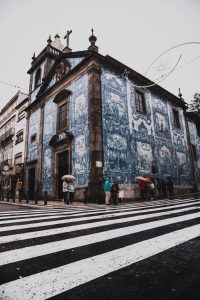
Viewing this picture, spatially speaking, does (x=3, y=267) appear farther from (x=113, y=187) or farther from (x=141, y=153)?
(x=141, y=153)

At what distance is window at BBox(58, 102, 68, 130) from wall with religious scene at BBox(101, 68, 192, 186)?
3.51m

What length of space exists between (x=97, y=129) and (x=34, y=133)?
8646mm

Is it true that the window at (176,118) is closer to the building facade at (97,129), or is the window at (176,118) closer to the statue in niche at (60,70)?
the building facade at (97,129)

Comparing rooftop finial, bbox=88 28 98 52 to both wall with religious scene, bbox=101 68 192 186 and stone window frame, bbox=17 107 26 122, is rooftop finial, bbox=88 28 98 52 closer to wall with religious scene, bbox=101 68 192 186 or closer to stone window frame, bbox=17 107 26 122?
wall with religious scene, bbox=101 68 192 186

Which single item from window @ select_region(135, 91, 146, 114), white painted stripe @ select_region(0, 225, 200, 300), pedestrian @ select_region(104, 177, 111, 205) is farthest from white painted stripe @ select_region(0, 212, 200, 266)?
window @ select_region(135, 91, 146, 114)

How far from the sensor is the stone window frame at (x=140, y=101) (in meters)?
17.0

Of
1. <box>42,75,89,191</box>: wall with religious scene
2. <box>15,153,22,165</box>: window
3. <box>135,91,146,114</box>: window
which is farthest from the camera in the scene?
<box>15,153,22,165</box>: window

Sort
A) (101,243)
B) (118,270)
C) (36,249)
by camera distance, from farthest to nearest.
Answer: (101,243) < (36,249) < (118,270)

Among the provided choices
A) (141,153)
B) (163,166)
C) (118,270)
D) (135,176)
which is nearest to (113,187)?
(135,176)

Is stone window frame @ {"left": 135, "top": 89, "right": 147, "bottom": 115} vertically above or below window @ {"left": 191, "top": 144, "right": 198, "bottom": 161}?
above

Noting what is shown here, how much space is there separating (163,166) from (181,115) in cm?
730

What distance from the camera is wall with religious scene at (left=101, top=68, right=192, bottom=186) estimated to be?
45.0 feet

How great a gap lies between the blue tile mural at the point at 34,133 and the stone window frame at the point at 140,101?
8.85 m

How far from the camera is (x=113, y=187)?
38.5 feet
